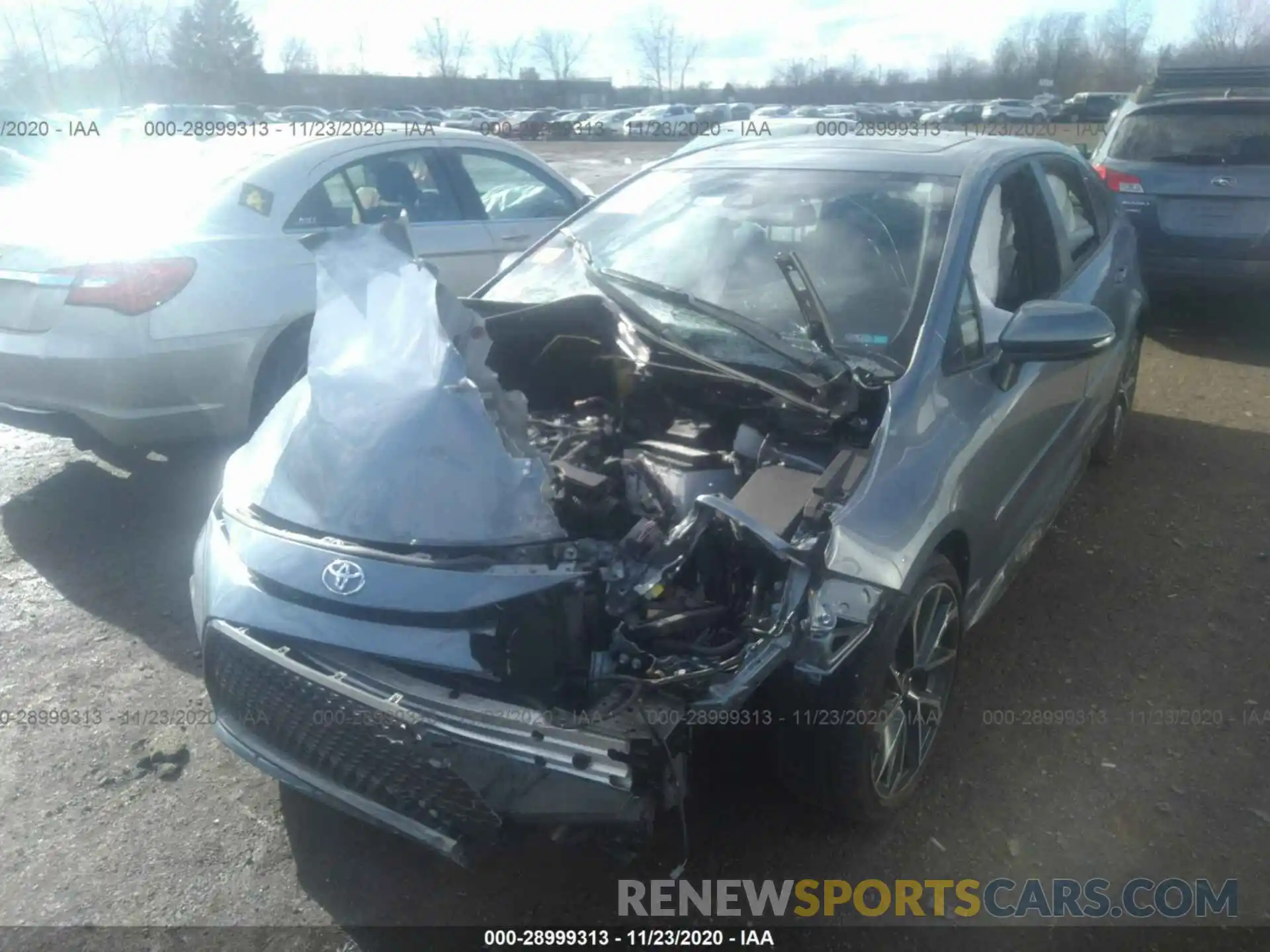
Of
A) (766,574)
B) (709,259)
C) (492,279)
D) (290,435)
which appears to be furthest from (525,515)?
(492,279)

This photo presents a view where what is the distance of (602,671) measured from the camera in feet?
7.22

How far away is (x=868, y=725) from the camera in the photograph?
2.46 m

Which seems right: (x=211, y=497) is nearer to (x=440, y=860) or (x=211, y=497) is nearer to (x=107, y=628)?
(x=107, y=628)

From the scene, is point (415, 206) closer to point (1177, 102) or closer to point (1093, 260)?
point (1093, 260)

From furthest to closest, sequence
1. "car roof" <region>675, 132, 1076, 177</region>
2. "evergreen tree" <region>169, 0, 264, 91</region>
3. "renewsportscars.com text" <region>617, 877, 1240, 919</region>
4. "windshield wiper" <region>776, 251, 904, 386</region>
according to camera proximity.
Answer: "evergreen tree" <region>169, 0, 264, 91</region>, "car roof" <region>675, 132, 1076, 177</region>, "windshield wiper" <region>776, 251, 904, 386</region>, "renewsportscars.com text" <region>617, 877, 1240, 919</region>

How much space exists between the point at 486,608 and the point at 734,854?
1.06m

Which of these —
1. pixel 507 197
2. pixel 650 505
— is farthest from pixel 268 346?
pixel 650 505

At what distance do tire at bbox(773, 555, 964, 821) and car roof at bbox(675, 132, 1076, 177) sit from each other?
1.56m

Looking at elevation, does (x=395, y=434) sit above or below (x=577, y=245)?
below

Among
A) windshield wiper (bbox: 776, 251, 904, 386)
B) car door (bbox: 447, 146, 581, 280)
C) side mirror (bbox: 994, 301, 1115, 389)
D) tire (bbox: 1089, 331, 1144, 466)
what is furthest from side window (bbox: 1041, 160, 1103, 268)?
car door (bbox: 447, 146, 581, 280)

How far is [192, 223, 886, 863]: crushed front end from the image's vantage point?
6.89 feet

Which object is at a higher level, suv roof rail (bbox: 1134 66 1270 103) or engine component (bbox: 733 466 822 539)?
suv roof rail (bbox: 1134 66 1270 103)

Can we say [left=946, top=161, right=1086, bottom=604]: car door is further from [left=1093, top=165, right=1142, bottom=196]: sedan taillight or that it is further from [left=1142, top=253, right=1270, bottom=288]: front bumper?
[left=1093, top=165, right=1142, bottom=196]: sedan taillight

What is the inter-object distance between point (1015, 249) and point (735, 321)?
4.19ft
